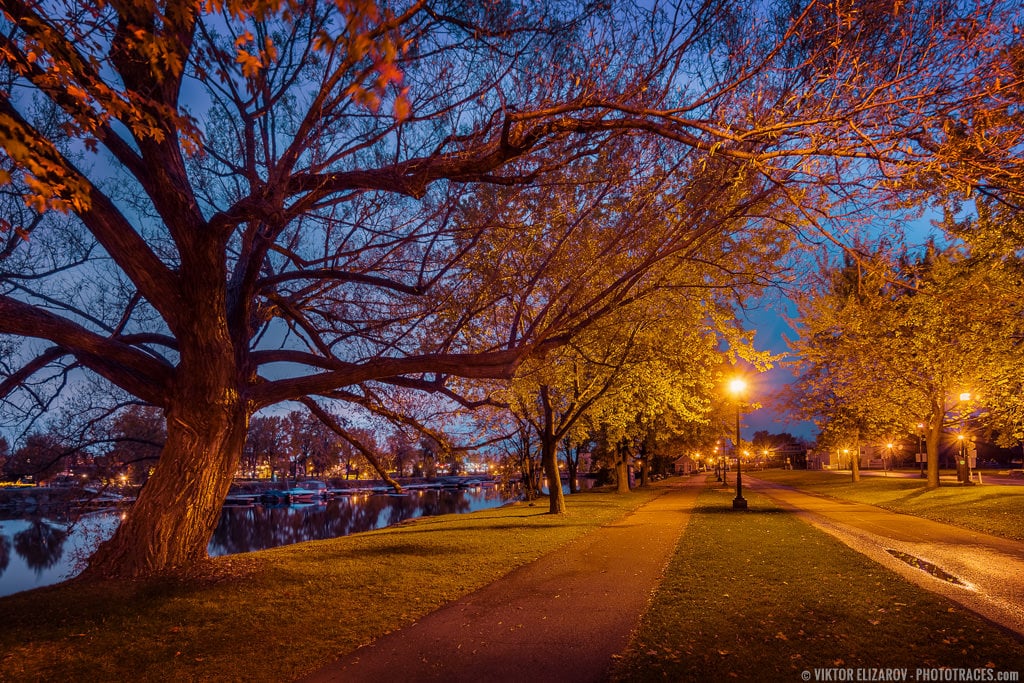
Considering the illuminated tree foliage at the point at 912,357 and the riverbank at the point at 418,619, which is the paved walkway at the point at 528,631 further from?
the illuminated tree foliage at the point at 912,357

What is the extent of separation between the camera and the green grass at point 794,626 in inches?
202

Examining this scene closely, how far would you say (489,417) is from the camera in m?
19.7

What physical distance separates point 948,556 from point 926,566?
1640mm

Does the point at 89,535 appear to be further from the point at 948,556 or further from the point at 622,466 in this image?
the point at 622,466

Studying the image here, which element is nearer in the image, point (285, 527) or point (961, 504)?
point (961, 504)

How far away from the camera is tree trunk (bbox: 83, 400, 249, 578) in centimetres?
819

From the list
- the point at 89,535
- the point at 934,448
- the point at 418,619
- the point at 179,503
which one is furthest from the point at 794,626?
the point at 934,448

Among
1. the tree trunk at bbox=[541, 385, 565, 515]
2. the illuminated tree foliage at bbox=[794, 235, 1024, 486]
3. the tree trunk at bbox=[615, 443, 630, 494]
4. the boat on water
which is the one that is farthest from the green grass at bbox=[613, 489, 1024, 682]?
the boat on water

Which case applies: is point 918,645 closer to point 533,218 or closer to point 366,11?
point 366,11

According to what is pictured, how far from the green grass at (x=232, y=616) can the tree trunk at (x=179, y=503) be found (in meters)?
0.52

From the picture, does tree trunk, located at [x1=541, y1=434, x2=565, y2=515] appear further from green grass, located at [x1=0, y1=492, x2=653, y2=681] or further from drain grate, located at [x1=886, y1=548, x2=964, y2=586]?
drain grate, located at [x1=886, y1=548, x2=964, y2=586]

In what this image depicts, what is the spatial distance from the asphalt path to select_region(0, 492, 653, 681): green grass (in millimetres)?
6646

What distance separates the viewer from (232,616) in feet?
22.2

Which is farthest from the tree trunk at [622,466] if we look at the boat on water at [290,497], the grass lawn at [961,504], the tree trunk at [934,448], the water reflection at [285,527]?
the boat on water at [290,497]
